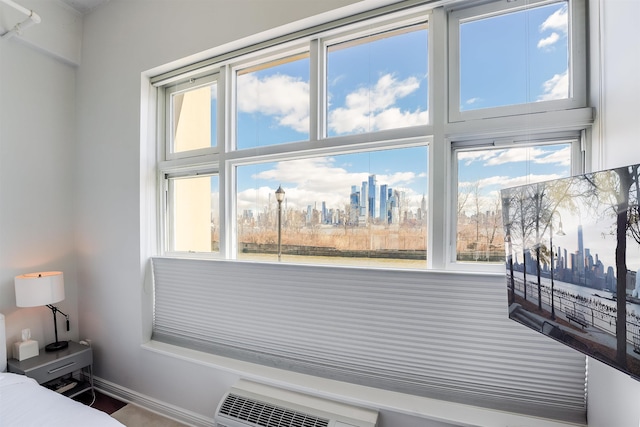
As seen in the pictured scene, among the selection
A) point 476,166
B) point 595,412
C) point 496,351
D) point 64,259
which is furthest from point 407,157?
point 64,259

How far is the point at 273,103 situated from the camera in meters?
1.99

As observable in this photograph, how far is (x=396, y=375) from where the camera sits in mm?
1543

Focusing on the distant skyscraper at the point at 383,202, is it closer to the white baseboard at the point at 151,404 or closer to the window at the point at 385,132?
the window at the point at 385,132

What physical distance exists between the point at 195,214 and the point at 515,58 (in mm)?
2322

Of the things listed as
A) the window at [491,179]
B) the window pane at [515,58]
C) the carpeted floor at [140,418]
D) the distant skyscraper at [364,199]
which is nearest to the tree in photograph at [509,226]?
the window at [491,179]

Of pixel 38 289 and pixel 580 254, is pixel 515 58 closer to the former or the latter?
pixel 580 254

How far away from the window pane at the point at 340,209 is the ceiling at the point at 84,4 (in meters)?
1.93

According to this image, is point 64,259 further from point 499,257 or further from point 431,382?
point 499,257

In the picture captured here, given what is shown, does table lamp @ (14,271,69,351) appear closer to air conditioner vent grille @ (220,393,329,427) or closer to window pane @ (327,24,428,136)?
air conditioner vent grille @ (220,393,329,427)

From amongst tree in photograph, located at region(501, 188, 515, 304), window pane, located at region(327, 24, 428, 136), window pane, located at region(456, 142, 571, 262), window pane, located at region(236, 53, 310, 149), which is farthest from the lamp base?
tree in photograph, located at region(501, 188, 515, 304)

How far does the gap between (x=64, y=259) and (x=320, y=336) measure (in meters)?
2.38

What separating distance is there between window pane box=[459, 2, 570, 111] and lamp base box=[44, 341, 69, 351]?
11.0 feet

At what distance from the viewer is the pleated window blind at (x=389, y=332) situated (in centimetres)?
132

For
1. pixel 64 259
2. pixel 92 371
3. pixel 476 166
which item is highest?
pixel 476 166
